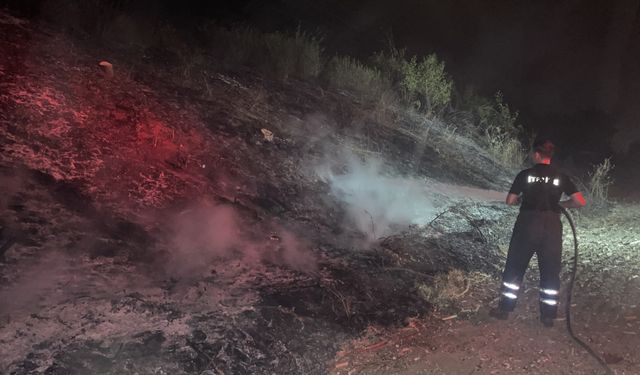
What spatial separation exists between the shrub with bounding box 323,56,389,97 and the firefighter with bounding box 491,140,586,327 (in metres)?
6.46

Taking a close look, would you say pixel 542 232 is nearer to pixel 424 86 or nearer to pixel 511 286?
pixel 511 286

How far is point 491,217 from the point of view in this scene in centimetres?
741

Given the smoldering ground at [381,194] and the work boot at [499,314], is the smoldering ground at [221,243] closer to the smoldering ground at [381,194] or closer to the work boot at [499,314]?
the smoldering ground at [381,194]

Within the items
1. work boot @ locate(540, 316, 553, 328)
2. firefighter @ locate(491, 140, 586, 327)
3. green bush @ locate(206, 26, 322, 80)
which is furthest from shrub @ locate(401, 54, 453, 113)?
work boot @ locate(540, 316, 553, 328)

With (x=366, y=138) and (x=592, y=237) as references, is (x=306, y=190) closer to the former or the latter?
(x=366, y=138)

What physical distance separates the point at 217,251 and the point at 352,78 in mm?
6799

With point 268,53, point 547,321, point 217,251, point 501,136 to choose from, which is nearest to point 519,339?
point 547,321

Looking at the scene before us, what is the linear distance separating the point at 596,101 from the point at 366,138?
9326 mm

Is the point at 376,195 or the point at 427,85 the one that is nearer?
the point at 376,195

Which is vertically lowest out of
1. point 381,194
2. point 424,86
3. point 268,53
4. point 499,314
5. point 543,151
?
point 499,314

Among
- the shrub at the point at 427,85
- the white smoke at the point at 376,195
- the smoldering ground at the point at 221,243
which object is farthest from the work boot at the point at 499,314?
the shrub at the point at 427,85

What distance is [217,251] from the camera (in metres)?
4.81

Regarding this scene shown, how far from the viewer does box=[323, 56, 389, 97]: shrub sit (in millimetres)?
10562

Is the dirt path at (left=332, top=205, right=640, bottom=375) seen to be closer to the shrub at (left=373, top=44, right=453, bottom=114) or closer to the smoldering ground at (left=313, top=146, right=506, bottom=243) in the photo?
the smoldering ground at (left=313, top=146, right=506, bottom=243)
